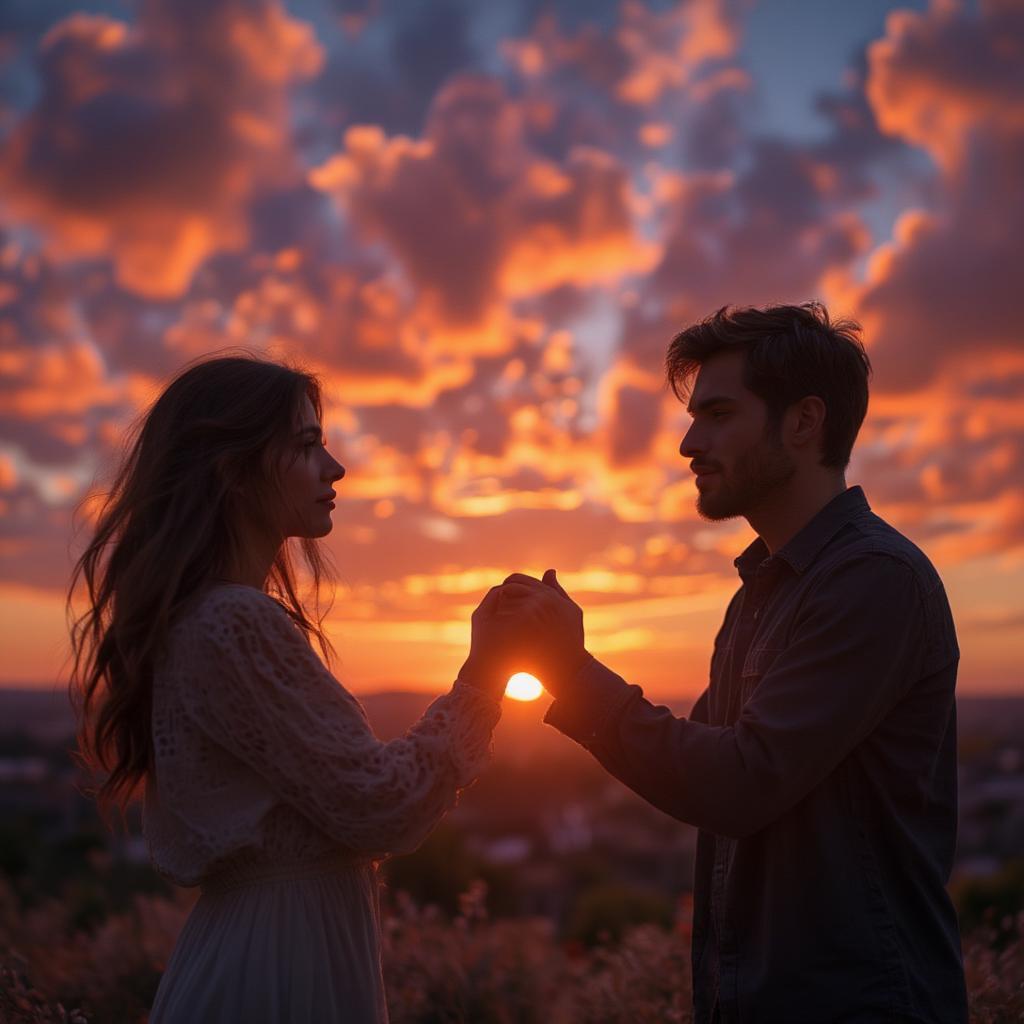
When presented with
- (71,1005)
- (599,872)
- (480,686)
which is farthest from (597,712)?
(599,872)

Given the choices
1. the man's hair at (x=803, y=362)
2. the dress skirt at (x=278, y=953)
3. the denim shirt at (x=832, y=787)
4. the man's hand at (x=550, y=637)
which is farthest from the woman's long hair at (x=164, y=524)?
the man's hair at (x=803, y=362)

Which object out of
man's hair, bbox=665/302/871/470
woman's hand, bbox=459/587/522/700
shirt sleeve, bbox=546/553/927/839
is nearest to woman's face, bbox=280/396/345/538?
woman's hand, bbox=459/587/522/700

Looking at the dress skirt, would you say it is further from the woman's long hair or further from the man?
the man

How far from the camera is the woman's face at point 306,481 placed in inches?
115

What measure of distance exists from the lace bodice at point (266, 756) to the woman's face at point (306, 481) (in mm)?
388

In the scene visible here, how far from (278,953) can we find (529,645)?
3.49 feet

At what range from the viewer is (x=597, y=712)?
9.29 ft

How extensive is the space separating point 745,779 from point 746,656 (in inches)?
23.0

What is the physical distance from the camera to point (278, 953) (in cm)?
253

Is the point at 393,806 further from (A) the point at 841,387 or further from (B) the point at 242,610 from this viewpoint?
(A) the point at 841,387

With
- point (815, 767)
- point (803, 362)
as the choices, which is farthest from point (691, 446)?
point (815, 767)

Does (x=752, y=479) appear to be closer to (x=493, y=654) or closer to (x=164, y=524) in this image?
(x=493, y=654)

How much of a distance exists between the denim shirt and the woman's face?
0.92m

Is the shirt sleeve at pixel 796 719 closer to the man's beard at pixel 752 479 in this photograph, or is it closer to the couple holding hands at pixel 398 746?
the couple holding hands at pixel 398 746
